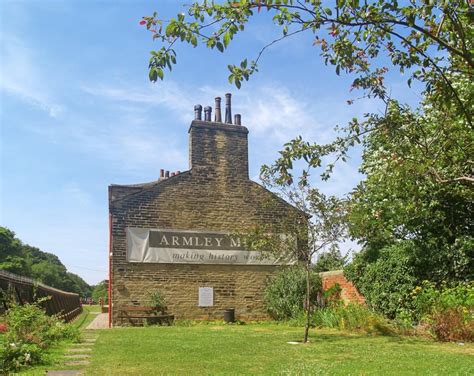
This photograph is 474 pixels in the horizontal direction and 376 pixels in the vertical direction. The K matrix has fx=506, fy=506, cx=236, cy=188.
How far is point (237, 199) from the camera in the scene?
20.8 meters

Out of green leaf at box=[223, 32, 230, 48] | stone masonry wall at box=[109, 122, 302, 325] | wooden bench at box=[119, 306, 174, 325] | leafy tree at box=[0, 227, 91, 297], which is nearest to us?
green leaf at box=[223, 32, 230, 48]

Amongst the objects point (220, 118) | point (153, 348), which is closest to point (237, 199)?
point (220, 118)

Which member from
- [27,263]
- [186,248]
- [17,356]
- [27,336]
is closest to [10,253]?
[27,263]

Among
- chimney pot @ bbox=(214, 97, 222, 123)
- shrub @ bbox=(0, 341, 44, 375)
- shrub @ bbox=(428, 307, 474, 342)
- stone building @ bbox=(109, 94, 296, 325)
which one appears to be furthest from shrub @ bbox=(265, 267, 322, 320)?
shrub @ bbox=(0, 341, 44, 375)

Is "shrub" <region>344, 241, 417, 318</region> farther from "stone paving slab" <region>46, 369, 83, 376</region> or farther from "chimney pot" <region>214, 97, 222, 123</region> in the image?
"stone paving slab" <region>46, 369, 83, 376</region>

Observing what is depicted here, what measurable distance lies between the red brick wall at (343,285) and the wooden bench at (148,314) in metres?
5.94

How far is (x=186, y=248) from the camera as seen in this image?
19.6 m

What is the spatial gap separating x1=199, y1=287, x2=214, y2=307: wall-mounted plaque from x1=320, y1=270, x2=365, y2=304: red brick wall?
14.3 feet

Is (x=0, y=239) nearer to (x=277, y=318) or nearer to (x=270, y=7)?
(x=277, y=318)

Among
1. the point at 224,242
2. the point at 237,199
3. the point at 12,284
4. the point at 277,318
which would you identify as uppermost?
the point at 237,199

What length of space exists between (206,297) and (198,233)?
2492 mm

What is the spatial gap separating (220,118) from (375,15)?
1766 cm

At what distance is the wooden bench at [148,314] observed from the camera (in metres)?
18.1

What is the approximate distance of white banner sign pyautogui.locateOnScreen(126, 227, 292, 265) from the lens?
19.0m
